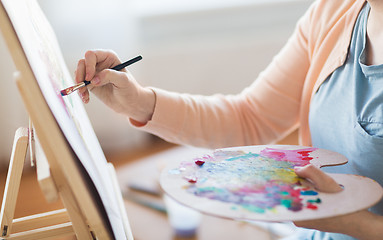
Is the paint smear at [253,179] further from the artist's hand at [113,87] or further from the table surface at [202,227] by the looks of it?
the table surface at [202,227]

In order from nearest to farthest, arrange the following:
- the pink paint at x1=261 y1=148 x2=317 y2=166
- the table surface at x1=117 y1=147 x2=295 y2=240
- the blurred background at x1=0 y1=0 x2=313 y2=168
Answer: the pink paint at x1=261 y1=148 x2=317 y2=166 < the table surface at x1=117 y1=147 x2=295 y2=240 < the blurred background at x1=0 y1=0 x2=313 y2=168

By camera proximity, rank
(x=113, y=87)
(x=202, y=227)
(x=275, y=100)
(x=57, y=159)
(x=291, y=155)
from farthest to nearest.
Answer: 1. (x=202, y=227)
2. (x=275, y=100)
3. (x=113, y=87)
4. (x=291, y=155)
5. (x=57, y=159)

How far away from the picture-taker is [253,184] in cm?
58

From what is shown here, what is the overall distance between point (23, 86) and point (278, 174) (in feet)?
1.11

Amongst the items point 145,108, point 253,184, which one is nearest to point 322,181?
point 253,184

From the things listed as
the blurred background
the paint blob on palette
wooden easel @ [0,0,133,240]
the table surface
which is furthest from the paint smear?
the blurred background

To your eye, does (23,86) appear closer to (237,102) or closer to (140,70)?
(237,102)

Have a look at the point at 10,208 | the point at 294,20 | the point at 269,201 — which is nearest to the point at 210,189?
the point at 269,201

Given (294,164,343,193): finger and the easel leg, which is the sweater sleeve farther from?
(294,164,343,193): finger

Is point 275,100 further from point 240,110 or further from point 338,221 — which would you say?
point 338,221

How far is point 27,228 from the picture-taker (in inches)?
33.6

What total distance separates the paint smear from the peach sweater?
0.24m

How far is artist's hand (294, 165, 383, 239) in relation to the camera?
565 millimetres

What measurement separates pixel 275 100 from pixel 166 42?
138cm
